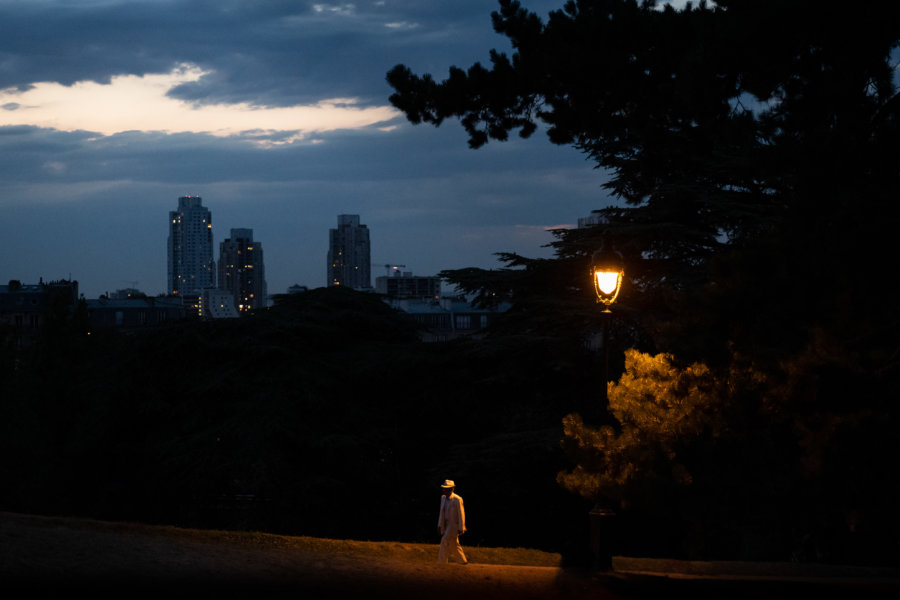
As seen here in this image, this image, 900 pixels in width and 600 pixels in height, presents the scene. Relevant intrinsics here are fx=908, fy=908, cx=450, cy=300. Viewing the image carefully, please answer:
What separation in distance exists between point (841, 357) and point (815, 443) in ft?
3.40

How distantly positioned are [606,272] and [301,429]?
13.5 metres

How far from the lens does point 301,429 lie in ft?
82.7

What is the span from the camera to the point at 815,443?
10117 millimetres

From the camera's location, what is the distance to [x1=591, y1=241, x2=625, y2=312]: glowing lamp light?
14.1 metres

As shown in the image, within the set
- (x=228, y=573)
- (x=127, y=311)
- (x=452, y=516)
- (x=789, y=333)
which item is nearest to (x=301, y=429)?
(x=452, y=516)

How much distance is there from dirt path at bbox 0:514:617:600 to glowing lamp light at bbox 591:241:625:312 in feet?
13.9

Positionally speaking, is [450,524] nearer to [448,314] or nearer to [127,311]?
[448,314]

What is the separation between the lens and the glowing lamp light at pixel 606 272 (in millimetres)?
14070

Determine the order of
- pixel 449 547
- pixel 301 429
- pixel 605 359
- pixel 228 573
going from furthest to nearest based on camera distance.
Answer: pixel 301 429 → pixel 449 547 → pixel 605 359 → pixel 228 573

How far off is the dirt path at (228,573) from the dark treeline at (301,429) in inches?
324

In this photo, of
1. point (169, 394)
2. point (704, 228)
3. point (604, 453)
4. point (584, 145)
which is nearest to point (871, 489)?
point (604, 453)

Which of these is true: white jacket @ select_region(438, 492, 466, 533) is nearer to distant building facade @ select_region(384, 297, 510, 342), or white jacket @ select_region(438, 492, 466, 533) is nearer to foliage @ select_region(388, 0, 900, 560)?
foliage @ select_region(388, 0, 900, 560)

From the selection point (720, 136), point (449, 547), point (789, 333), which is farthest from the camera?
point (720, 136)

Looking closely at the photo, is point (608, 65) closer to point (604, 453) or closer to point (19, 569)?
point (604, 453)
